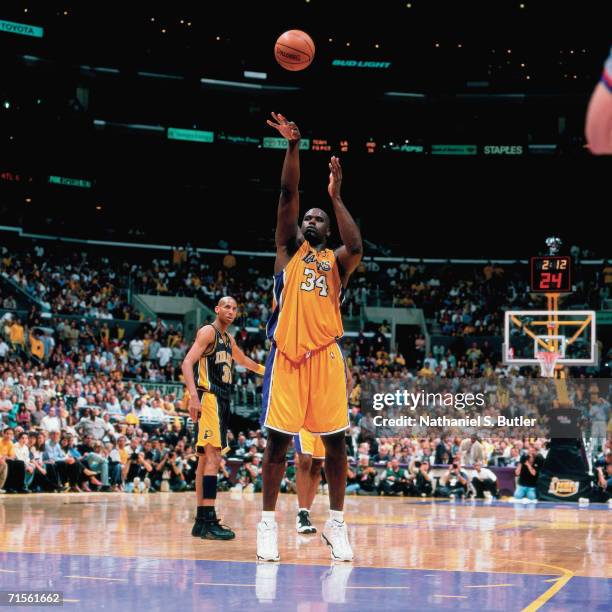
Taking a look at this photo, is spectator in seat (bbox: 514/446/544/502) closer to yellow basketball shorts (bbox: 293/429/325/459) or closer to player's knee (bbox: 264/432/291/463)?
yellow basketball shorts (bbox: 293/429/325/459)

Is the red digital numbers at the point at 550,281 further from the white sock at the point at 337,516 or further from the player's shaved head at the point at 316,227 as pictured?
the white sock at the point at 337,516

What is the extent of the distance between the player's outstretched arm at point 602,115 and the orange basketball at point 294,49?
534 centimetres

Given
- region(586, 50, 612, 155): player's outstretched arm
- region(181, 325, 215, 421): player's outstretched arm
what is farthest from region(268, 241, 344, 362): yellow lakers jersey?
region(586, 50, 612, 155): player's outstretched arm

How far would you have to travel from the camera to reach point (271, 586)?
Result: 16.3ft

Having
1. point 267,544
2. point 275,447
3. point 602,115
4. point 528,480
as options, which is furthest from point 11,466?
point 602,115

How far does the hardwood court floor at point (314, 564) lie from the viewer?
463 centimetres

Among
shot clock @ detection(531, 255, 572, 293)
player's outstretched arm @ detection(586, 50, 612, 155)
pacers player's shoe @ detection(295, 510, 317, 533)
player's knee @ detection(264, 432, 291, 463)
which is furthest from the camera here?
shot clock @ detection(531, 255, 572, 293)

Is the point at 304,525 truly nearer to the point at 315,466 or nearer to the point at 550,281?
the point at 315,466

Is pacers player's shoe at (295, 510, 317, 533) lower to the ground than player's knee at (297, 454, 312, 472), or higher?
lower

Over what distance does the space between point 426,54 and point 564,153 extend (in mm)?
7435

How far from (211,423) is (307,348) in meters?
2.38

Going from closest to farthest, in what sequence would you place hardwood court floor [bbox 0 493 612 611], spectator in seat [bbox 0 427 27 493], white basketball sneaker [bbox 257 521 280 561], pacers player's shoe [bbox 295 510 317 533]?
hardwood court floor [bbox 0 493 612 611], white basketball sneaker [bbox 257 521 280 561], pacers player's shoe [bbox 295 510 317 533], spectator in seat [bbox 0 427 27 493]

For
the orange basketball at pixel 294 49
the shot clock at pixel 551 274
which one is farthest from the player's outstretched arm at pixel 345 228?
the shot clock at pixel 551 274

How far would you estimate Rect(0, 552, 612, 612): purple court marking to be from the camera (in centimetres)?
A: 443
